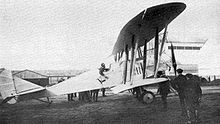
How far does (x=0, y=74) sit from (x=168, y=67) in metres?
8.45

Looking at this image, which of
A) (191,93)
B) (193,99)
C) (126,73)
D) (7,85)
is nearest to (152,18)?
(126,73)

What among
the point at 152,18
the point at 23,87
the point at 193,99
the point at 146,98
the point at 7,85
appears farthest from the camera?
Result: the point at 23,87

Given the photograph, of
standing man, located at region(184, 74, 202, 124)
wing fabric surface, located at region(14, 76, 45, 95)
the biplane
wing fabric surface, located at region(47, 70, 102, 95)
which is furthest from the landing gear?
wing fabric surface, located at region(14, 76, 45, 95)

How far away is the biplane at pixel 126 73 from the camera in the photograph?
4637 millimetres

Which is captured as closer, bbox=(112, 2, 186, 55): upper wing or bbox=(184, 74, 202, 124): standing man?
bbox=(184, 74, 202, 124): standing man

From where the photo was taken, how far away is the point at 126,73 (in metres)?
5.72

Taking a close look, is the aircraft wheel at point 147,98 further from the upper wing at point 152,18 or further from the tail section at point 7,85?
the tail section at point 7,85

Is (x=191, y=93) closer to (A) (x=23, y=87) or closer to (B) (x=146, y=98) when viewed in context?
(B) (x=146, y=98)

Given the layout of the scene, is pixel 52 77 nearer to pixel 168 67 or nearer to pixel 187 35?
pixel 168 67

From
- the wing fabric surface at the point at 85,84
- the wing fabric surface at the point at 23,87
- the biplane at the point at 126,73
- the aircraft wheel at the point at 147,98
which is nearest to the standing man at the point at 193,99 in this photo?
the biplane at the point at 126,73

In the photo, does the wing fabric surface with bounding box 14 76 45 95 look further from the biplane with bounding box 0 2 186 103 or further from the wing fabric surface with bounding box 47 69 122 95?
the wing fabric surface with bounding box 47 69 122 95

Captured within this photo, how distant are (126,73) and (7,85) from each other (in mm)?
3194

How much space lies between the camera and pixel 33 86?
20.9 feet

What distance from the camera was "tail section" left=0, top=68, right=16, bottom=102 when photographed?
5.78m
